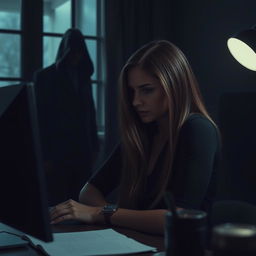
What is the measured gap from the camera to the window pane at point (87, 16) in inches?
162

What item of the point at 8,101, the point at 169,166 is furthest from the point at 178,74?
the point at 8,101

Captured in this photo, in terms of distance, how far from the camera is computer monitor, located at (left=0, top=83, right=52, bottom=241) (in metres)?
0.86

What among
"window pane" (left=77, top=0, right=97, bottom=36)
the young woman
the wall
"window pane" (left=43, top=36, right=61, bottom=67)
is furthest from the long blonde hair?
"window pane" (left=77, top=0, right=97, bottom=36)

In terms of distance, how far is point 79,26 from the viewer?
4.12m

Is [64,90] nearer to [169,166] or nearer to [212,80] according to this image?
[212,80]

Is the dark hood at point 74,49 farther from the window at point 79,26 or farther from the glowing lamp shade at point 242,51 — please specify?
the glowing lamp shade at point 242,51

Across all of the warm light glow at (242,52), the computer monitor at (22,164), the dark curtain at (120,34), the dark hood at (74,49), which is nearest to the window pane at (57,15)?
the dark curtain at (120,34)

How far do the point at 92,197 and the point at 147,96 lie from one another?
43 centimetres

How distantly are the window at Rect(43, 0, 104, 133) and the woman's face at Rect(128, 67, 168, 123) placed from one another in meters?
2.36

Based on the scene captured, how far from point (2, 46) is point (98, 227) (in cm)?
270

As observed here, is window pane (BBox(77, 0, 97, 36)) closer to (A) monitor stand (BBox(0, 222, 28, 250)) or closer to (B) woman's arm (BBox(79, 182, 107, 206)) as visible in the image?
(B) woman's arm (BBox(79, 182, 107, 206))

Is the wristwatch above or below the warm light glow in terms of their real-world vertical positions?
below

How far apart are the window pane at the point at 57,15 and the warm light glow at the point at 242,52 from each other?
216cm

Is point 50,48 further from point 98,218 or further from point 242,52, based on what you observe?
point 98,218
